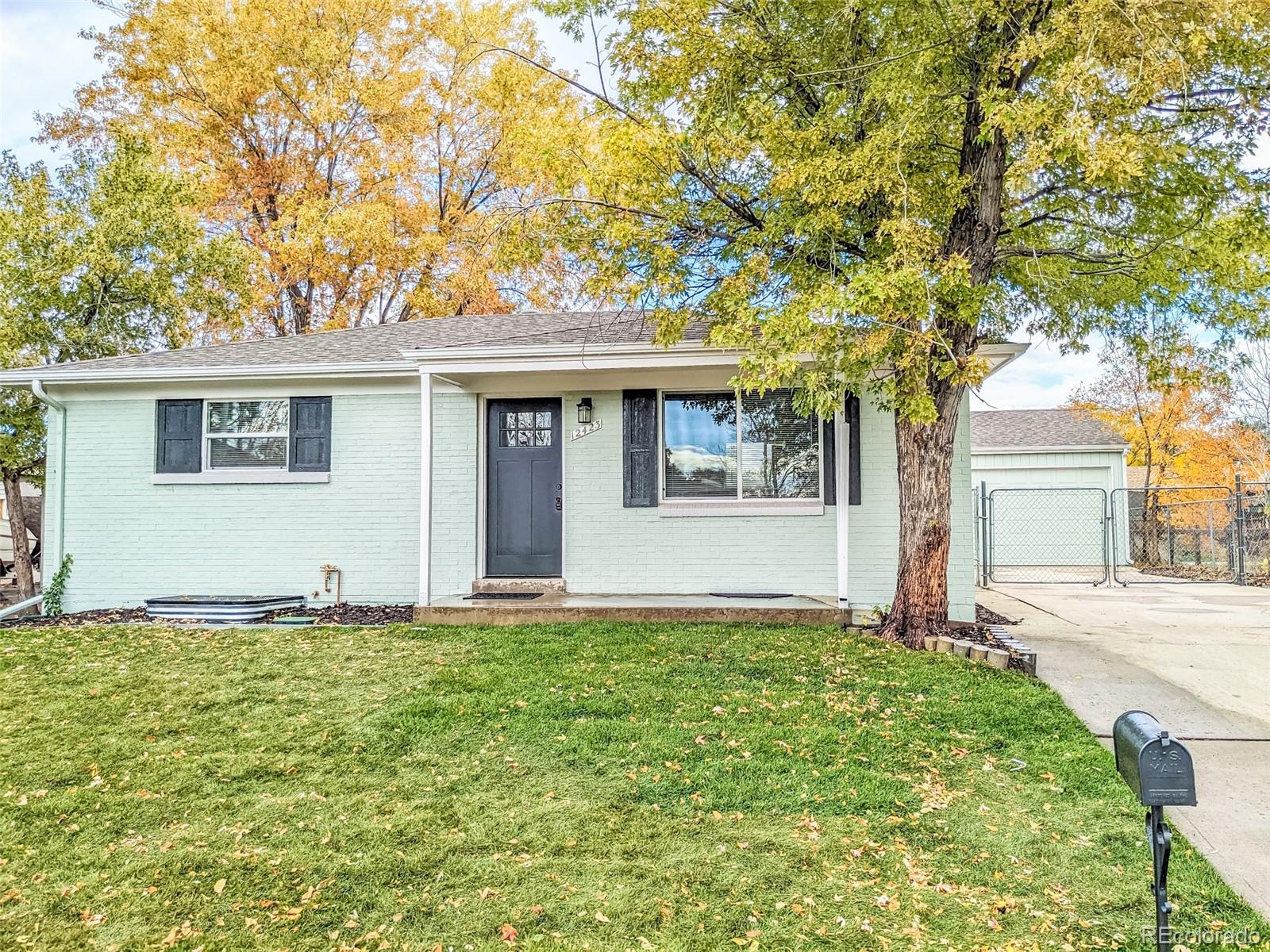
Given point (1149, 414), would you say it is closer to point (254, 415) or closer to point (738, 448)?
point (738, 448)

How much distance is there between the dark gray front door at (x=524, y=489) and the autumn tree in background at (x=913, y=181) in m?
2.54

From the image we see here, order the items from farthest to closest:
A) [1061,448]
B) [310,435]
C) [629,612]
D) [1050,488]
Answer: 1. [1061,448]
2. [1050,488]
3. [310,435]
4. [629,612]

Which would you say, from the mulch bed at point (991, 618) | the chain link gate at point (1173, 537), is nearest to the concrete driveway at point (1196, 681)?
the mulch bed at point (991, 618)

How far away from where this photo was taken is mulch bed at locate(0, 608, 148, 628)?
8273 millimetres

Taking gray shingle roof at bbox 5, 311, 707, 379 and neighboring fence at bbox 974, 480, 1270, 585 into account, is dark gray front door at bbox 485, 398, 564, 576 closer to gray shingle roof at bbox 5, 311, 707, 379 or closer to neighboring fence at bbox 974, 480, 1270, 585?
gray shingle roof at bbox 5, 311, 707, 379

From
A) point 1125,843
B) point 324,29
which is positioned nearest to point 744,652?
point 1125,843

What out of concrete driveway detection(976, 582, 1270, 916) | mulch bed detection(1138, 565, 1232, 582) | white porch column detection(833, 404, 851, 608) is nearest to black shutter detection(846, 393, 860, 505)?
white porch column detection(833, 404, 851, 608)

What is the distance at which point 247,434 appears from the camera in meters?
9.34

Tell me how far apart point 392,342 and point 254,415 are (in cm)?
194

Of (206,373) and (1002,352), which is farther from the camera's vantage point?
(206,373)

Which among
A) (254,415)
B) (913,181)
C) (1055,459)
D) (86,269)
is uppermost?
(86,269)

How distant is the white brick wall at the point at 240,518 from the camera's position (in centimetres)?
913

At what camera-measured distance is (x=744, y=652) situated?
622 cm

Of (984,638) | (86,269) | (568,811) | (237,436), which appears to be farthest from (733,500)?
(86,269)
